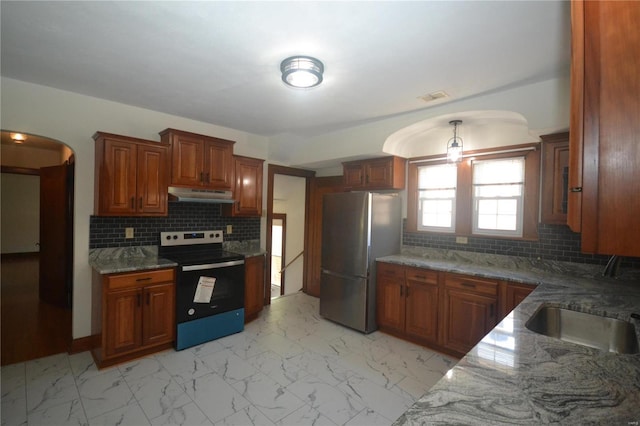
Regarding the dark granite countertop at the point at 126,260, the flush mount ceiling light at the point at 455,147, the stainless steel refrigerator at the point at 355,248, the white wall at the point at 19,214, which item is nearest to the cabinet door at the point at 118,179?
the dark granite countertop at the point at 126,260

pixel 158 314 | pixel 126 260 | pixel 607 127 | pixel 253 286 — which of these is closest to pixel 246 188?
pixel 253 286

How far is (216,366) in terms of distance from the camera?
2.76 meters

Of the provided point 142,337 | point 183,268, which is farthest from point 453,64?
point 142,337

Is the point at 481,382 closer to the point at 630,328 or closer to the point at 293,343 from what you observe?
the point at 630,328

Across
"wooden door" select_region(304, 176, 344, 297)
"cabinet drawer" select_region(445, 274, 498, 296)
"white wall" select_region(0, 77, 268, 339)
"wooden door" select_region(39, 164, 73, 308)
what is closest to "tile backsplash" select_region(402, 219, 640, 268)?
"cabinet drawer" select_region(445, 274, 498, 296)

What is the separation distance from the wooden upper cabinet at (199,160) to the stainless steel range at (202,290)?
687mm

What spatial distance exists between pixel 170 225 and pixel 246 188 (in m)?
1.02

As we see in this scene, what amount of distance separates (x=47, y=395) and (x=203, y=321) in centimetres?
125

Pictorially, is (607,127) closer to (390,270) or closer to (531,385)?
(531,385)

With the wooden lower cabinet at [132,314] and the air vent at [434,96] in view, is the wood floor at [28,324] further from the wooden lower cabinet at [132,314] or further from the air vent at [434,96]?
the air vent at [434,96]

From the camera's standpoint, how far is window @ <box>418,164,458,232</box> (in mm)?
3613

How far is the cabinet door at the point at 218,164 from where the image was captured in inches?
137

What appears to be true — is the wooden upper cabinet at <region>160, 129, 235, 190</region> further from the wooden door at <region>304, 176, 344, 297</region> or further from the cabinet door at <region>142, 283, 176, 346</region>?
the wooden door at <region>304, 176, 344, 297</region>

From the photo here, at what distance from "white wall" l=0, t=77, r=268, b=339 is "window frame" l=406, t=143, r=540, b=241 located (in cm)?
321
